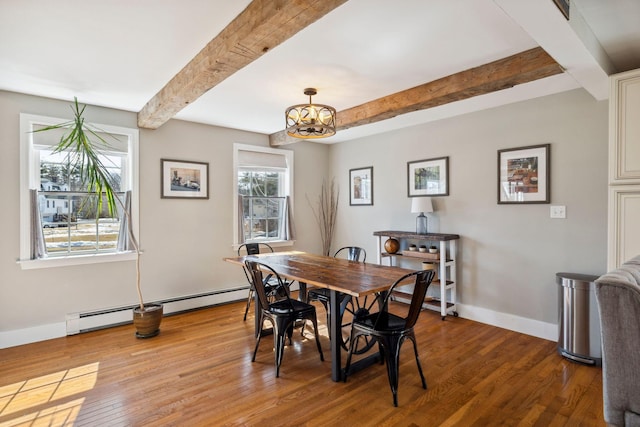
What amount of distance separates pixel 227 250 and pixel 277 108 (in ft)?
6.79

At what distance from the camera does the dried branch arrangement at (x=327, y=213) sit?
560cm

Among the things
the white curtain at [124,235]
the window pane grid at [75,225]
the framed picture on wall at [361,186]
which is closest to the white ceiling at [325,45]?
the window pane grid at [75,225]

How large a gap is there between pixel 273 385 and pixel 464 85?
280cm

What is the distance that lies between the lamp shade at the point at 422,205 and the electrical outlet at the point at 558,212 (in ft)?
3.98

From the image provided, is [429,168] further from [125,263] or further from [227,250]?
[125,263]

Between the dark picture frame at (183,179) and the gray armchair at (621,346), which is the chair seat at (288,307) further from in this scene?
the dark picture frame at (183,179)

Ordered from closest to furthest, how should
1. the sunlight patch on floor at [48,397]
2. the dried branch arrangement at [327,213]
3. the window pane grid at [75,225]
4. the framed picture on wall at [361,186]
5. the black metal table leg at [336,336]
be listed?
the sunlight patch on floor at [48,397] → the black metal table leg at [336,336] → the window pane grid at [75,225] → the framed picture on wall at [361,186] → the dried branch arrangement at [327,213]

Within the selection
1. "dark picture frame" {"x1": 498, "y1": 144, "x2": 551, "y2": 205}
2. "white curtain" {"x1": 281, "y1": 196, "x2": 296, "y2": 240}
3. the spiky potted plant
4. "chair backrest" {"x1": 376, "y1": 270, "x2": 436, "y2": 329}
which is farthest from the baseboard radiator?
"dark picture frame" {"x1": 498, "y1": 144, "x2": 551, "y2": 205}

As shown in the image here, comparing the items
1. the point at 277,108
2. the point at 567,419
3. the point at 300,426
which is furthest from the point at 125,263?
the point at 567,419

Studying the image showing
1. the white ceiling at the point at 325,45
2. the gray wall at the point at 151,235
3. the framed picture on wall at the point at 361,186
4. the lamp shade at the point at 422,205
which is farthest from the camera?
the framed picture on wall at the point at 361,186

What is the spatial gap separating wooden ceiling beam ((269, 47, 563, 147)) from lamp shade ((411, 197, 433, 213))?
1.19m

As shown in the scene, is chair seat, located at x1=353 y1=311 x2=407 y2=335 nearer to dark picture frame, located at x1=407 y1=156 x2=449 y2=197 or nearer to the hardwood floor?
the hardwood floor

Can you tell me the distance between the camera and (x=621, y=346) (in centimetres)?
124

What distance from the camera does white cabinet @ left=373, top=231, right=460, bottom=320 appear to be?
12.5 feet
